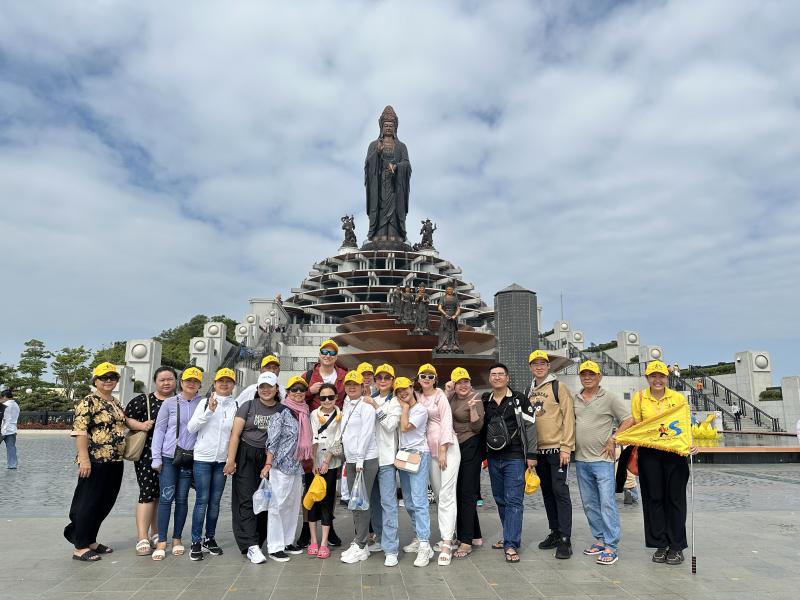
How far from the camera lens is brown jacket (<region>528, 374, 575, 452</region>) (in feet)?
16.8

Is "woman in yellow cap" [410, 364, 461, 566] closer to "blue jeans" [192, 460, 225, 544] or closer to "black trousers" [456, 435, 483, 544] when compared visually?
"black trousers" [456, 435, 483, 544]

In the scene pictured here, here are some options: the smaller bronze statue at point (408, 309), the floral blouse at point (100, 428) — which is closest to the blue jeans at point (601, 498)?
the floral blouse at point (100, 428)

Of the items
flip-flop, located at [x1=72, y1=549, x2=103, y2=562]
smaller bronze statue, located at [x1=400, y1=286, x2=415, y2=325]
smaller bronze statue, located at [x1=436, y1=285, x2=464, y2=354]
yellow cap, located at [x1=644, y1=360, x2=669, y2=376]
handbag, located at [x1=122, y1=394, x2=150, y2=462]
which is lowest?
flip-flop, located at [x1=72, y1=549, x2=103, y2=562]

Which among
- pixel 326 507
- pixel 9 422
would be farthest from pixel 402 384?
pixel 9 422

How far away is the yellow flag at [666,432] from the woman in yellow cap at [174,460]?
4.17m

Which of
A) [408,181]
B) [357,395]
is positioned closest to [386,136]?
[408,181]

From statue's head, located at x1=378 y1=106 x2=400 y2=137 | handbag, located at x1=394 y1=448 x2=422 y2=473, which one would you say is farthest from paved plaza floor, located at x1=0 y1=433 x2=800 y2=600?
statue's head, located at x1=378 y1=106 x2=400 y2=137

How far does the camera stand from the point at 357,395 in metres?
5.16

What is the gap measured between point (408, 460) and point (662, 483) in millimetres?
2451

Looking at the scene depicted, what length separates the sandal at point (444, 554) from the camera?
15.4ft

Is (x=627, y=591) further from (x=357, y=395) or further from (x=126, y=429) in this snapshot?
(x=126, y=429)

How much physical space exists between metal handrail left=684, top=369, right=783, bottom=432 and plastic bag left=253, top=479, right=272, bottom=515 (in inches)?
908

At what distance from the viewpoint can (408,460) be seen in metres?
4.92

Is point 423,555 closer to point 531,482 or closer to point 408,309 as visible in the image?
point 531,482
